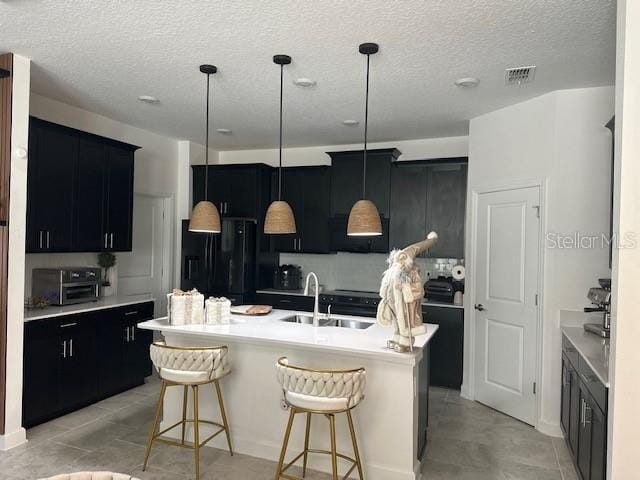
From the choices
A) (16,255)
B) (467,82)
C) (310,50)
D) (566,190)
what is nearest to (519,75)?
(467,82)

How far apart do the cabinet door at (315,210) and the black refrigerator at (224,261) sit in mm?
685

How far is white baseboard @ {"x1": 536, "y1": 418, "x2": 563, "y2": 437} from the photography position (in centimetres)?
378

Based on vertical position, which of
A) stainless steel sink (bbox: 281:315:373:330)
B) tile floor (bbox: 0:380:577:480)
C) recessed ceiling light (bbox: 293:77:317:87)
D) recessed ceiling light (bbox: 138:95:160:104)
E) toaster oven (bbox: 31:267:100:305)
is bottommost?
tile floor (bbox: 0:380:577:480)

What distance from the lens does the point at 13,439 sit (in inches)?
132

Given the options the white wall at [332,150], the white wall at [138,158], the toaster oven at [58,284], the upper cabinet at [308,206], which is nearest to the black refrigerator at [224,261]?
the white wall at [138,158]

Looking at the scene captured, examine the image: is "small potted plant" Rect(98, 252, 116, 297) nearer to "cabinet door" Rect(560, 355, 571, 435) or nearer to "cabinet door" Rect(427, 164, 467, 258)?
"cabinet door" Rect(427, 164, 467, 258)

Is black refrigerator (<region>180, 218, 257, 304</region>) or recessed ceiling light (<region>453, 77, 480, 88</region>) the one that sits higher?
recessed ceiling light (<region>453, 77, 480, 88</region>)

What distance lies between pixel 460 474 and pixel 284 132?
13.1 feet

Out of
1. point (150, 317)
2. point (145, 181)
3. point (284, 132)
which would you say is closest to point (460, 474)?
point (150, 317)

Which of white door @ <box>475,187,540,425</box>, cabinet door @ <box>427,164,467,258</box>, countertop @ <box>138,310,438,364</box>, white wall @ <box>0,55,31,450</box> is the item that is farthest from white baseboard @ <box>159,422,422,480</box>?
cabinet door @ <box>427,164,467,258</box>

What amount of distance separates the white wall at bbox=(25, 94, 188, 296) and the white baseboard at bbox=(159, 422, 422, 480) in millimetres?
2111

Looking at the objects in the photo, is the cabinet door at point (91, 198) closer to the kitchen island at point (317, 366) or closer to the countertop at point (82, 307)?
the countertop at point (82, 307)

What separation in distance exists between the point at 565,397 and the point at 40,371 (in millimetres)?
4229

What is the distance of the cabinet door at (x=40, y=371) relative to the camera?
3629 millimetres
